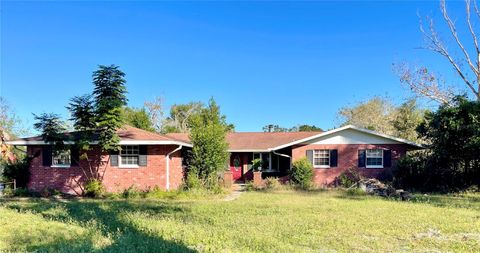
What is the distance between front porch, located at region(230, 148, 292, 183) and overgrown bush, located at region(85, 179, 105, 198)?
9.84m

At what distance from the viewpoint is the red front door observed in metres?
26.7

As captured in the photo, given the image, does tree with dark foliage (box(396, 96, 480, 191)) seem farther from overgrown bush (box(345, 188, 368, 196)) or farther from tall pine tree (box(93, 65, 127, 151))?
tall pine tree (box(93, 65, 127, 151))

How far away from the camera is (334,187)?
21.8m

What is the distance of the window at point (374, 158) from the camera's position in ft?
72.1

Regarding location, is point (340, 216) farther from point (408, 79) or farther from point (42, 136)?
point (408, 79)

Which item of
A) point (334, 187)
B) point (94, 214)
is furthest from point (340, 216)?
point (334, 187)

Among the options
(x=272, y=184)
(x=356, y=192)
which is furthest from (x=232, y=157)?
(x=356, y=192)

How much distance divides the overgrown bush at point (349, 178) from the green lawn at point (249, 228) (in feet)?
25.1

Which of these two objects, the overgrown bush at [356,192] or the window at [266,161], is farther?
the window at [266,161]

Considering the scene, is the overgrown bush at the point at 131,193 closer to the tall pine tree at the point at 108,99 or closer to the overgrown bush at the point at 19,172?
the tall pine tree at the point at 108,99

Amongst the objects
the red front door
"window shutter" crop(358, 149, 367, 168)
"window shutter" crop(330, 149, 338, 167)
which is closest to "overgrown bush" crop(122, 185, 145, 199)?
the red front door

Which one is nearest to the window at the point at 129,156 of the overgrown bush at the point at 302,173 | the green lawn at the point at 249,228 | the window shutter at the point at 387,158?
the green lawn at the point at 249,228

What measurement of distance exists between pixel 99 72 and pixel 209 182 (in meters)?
7.10

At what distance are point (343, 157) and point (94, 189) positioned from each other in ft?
43.1
